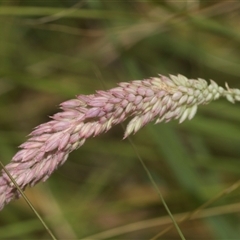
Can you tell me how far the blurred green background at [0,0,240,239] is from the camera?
1.04 metres

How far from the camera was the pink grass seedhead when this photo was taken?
0.47 m

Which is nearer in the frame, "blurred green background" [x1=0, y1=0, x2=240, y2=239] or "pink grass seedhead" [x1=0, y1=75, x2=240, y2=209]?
"pink grass seedhead" [x1=0, y1=75, x2=240, y2=209]

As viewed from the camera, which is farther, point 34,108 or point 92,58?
point 34,108

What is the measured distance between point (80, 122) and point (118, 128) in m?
1.06

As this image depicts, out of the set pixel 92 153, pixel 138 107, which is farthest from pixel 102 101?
pixel 92 153

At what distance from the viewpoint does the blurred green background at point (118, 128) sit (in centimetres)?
104

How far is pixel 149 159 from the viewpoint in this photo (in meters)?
1.26

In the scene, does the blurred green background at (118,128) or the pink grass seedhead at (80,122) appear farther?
the blurred green background at (118,128)

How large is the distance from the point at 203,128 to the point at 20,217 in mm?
617

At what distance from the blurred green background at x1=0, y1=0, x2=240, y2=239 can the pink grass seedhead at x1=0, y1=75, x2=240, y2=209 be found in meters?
0.48

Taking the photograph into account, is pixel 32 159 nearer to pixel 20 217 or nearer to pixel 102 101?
pixel 102 101

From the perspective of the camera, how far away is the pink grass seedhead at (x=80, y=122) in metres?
0.47

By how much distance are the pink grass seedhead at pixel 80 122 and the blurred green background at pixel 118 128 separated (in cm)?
48

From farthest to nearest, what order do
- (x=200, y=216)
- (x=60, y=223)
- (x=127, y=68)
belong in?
(x=60, y=223), (x=127, y=68), (x=200, y=216)
